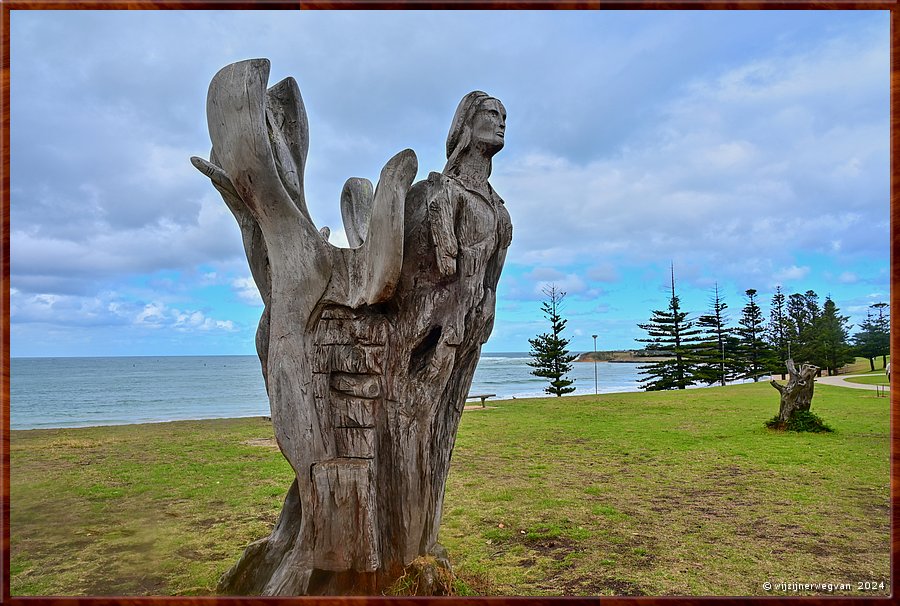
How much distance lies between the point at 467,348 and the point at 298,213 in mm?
1145

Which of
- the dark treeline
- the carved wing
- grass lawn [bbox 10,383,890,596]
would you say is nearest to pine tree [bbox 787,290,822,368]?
the dark treeline

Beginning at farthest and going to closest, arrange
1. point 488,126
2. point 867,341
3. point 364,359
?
point 867,341, point 488,126, point 364,359

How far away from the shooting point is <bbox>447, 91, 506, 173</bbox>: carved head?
3.29 m

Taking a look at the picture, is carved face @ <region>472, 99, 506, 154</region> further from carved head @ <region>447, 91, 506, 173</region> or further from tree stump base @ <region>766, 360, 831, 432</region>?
tree stump base @ <region>766, 360, 831, 432</region>

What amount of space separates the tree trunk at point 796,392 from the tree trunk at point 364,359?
25.4 ft

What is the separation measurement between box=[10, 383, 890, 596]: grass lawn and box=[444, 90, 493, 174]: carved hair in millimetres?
2494

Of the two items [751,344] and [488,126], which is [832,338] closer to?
[751,344]

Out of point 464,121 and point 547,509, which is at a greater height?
point 464,121

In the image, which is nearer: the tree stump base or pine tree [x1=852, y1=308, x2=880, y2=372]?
the tree stump base

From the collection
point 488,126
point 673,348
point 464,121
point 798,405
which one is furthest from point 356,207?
point 673,348

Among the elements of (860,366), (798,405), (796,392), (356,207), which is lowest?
(798,405)

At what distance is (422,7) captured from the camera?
2377 millimetres

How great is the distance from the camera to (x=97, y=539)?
4.85 metres

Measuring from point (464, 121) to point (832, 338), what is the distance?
85.0 feet
